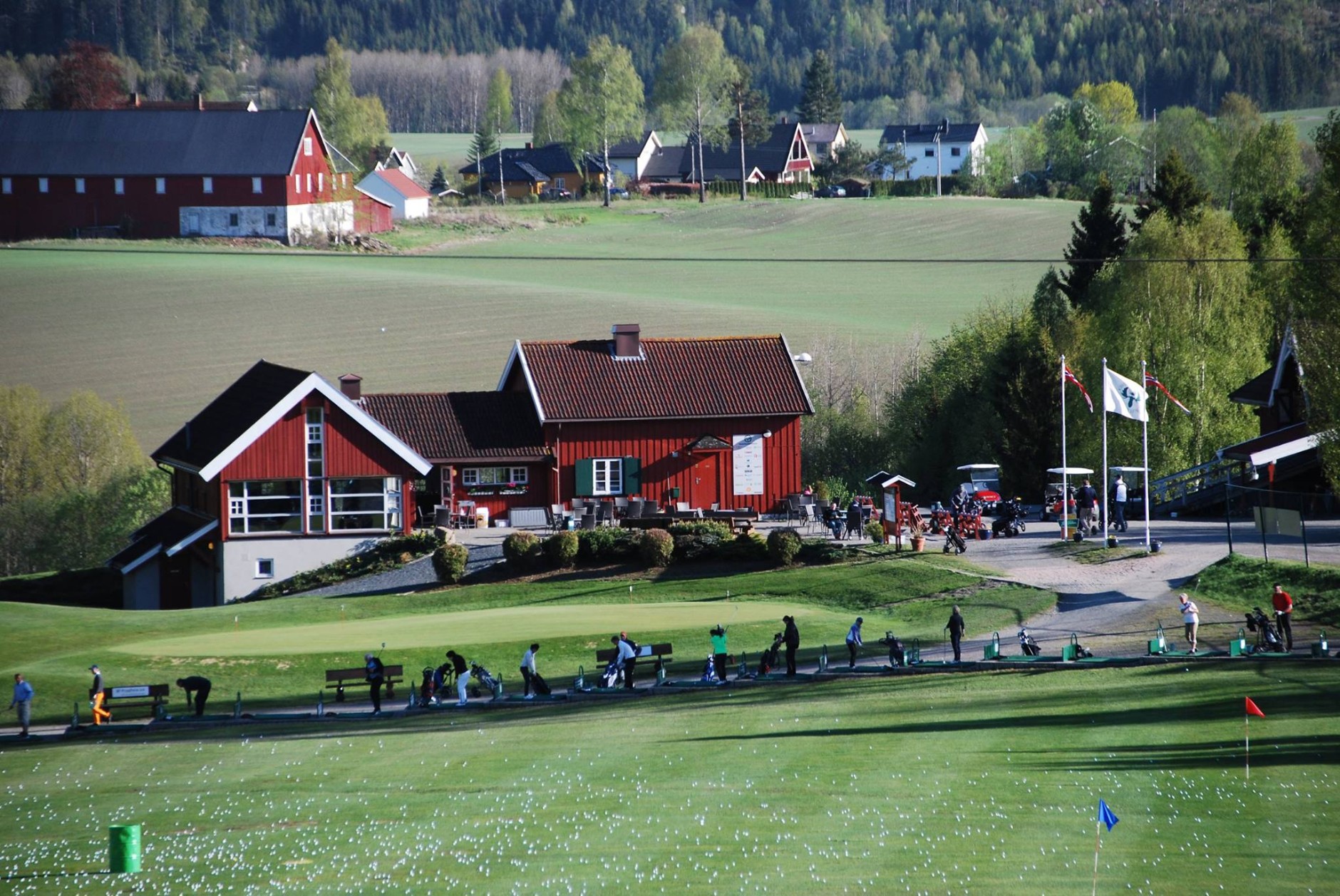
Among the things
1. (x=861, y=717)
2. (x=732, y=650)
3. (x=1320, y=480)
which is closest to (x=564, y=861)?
(x=861, y=717)

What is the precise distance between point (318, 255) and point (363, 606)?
60.6m

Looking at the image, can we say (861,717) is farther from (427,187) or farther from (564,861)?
(427,187)

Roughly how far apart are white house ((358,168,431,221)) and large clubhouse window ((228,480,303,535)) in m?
73.5

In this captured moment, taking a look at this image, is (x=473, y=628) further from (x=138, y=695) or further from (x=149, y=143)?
(x=149, y=143)

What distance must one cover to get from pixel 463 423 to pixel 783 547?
14.0 meters

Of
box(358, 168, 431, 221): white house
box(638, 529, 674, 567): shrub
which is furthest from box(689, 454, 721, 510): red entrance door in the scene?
box(358, 168, 431, 221): white house

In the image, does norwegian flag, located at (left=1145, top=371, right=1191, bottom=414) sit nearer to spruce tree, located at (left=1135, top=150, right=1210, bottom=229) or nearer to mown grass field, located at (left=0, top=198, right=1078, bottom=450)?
spruce tree, located at (left=1135, top=150, right=1210, bottom=229)

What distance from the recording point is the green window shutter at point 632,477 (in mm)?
53750

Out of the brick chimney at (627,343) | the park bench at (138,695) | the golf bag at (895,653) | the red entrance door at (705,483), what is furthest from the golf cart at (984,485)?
the park bench at (138,695)

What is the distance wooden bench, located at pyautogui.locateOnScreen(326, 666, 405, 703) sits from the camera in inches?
1224

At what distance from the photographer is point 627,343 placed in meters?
55.7

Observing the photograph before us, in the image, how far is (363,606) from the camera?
43500 mm

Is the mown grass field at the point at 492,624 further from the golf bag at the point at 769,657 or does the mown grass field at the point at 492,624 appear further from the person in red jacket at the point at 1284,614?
the person in red jacket at the point at 1284,614

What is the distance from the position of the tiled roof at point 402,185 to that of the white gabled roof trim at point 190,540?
76569 mm
